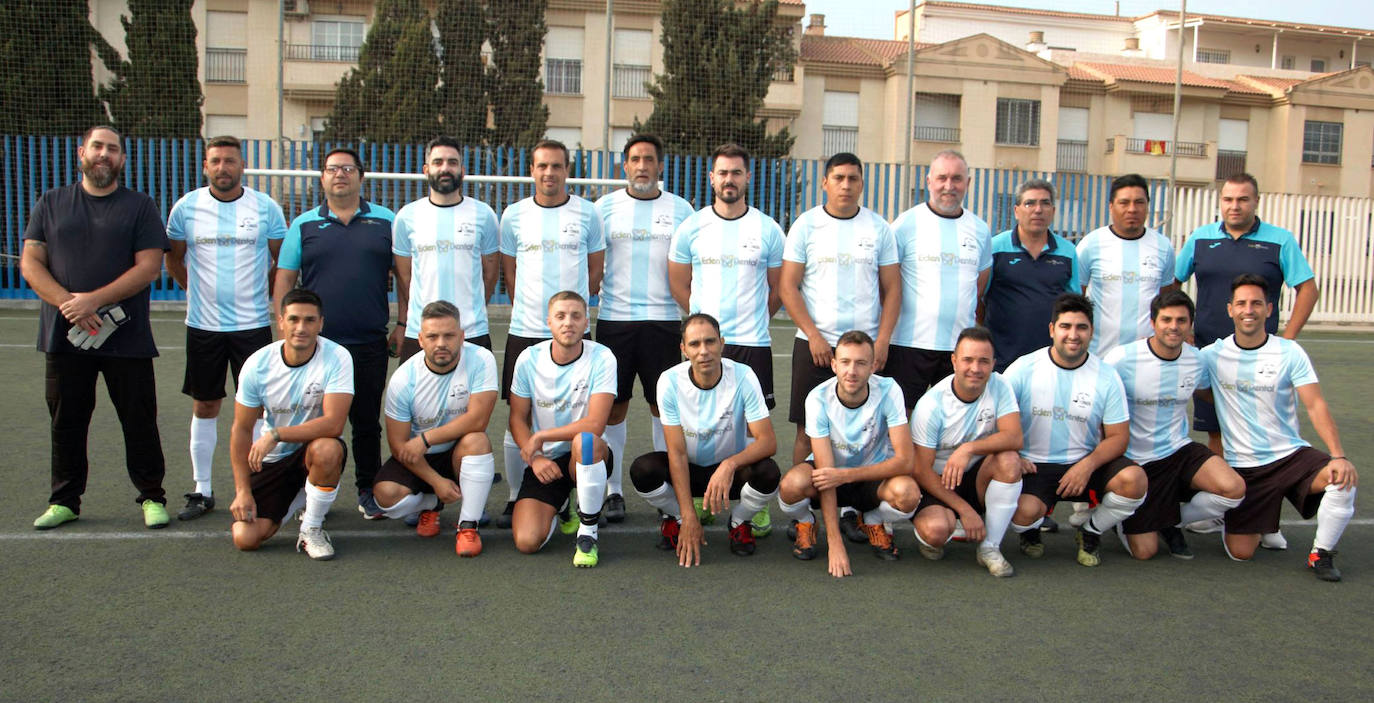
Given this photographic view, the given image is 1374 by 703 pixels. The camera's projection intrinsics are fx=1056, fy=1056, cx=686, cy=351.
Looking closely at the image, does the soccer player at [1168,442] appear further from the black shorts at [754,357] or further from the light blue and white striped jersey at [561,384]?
the light blue and white striped jersey at [561,384]

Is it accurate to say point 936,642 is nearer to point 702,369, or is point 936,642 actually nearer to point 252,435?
point 702,369

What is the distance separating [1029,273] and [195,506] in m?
4.04

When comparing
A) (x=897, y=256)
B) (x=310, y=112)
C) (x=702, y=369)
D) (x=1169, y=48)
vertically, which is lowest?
(x=702, y=369)

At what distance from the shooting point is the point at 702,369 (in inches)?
172

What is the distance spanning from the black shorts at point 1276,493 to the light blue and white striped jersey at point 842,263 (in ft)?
5.65

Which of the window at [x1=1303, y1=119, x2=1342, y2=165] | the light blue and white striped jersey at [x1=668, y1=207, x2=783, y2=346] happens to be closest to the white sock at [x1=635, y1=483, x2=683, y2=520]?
the light blue and white striped jersey at [x1=668, y1=207, x2=783, y2=346]

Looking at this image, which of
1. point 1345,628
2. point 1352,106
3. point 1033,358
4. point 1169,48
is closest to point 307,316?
point 1033,358

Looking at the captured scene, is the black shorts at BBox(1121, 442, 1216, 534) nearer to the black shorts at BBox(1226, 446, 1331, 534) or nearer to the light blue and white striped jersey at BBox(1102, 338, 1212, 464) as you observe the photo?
the light blue and white striped jersey at BBox(1102, 338, 1212, 464)

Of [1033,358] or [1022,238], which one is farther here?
[1022,238]

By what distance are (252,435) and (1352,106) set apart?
109ft

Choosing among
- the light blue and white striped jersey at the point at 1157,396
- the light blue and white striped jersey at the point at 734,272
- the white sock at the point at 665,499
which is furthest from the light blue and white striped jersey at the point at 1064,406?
the white sock at the point at 665,499

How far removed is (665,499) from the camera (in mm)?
4473

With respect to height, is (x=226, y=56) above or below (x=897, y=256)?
above

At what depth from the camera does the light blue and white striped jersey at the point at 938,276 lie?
16.4 feet
